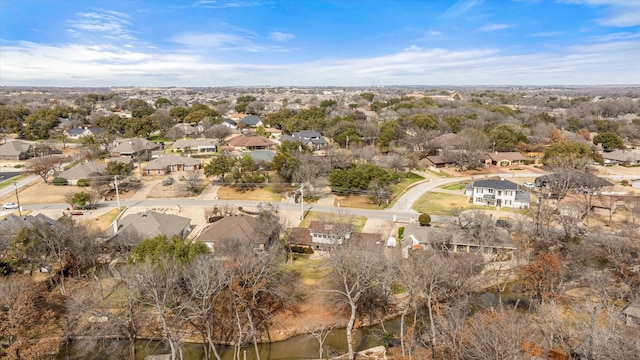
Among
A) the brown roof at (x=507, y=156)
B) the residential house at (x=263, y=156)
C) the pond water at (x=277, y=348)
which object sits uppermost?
the residential house at (x=263, y=156)

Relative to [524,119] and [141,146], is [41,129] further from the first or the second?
[524,119]

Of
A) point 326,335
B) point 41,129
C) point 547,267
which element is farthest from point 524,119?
point 41,129

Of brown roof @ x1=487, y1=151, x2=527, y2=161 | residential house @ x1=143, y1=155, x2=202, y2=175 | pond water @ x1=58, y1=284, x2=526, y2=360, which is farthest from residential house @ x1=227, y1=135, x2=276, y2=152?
pond water @ x1=58, y1=284, x2=526, y2=360

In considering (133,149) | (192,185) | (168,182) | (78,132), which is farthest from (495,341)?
(78,132)

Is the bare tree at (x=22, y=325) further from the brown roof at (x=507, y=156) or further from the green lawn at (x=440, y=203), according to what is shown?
the brown roof at (x=507, y=156)

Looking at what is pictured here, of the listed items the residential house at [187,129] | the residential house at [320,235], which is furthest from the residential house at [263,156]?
the residential house at [187,129]

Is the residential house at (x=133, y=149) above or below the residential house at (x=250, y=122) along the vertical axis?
below
